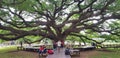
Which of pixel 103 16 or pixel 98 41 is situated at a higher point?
pixel 103 16

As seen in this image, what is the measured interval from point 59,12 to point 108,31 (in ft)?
18.7

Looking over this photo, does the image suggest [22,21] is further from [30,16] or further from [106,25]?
[106,25]

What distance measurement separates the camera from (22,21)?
24578 mm

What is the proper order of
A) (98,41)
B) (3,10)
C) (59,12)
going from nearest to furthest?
(3,10), (59,12), (98,41)

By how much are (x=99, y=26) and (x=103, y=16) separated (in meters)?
A: 2.63

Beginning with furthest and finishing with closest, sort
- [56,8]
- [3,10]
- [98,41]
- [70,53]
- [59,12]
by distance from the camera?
[98,41]
[59,12]
[56,8]
[3,10]
[70,53]

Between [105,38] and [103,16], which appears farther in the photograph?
[105,38]

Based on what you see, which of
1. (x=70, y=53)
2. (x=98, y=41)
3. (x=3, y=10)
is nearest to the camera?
(x=70, y=53)

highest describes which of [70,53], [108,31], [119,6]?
[119,6]

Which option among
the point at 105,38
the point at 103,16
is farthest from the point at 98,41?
the point at 103,16

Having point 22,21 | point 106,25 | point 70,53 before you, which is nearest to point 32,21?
point 22,21

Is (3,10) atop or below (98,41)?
atop

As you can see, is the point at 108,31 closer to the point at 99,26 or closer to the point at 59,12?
the point at 99,26

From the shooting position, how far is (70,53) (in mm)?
20219
